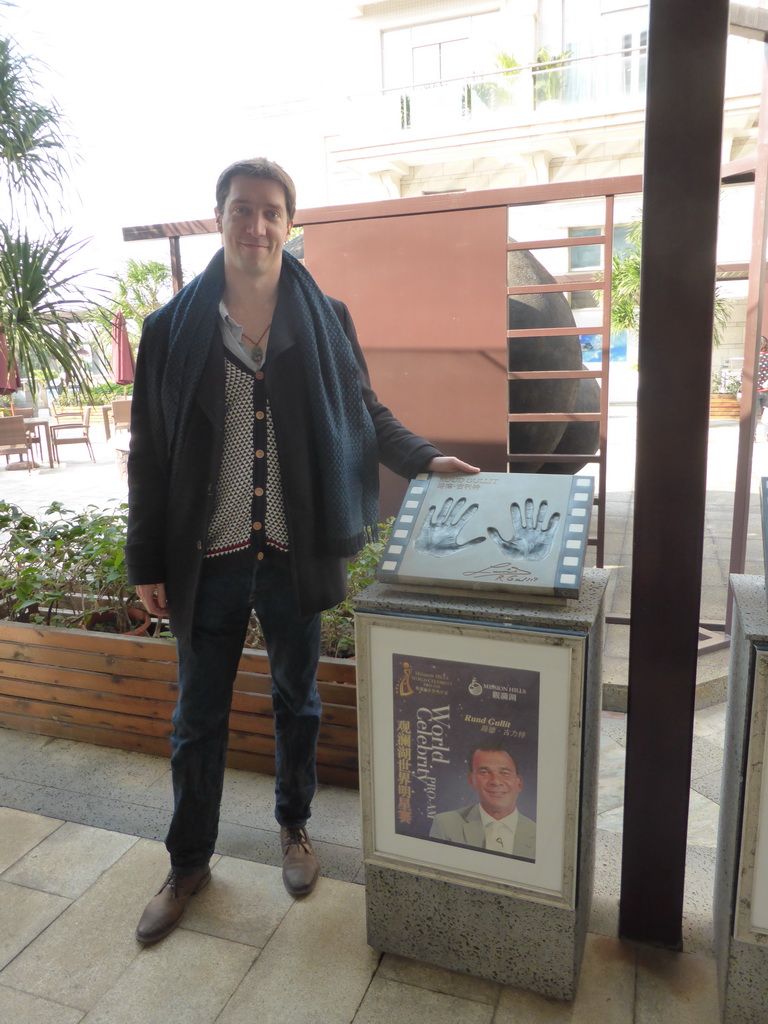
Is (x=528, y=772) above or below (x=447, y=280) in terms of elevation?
below

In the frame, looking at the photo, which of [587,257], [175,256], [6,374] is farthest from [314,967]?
[587,257]

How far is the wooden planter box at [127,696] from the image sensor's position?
2.47 metres

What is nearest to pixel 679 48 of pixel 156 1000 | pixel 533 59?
pixel 156 1000

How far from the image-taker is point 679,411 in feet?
5.14

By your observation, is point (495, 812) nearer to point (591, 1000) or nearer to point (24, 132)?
point (591, 1000)

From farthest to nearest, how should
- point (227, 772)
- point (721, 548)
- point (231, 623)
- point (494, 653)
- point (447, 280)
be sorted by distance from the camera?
point (721, 548) < point (447, 280) < point (227, 772) < point (231, 623) < point (494, 653)

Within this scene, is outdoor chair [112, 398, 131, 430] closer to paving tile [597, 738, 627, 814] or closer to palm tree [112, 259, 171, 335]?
palm tree [112, 259, 171, 335]

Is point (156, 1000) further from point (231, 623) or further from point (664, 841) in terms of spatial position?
point (664, 841)

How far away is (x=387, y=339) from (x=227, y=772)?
2.43 meters

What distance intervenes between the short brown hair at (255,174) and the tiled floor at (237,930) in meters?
1.77

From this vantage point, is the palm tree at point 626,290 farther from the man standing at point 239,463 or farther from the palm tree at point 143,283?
the man standing at point 239,463

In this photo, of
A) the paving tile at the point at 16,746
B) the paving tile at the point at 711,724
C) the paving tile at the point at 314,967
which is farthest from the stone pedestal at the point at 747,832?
the paving tile at the point at 16,746

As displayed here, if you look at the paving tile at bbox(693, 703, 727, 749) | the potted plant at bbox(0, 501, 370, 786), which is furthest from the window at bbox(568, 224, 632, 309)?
the potted plant at bbox(0, 501, 370, 786)
